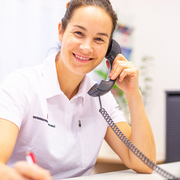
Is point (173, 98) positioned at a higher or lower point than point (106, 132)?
higher

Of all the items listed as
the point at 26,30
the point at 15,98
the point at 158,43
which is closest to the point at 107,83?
the point at 15,98

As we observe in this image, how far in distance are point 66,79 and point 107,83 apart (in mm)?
225

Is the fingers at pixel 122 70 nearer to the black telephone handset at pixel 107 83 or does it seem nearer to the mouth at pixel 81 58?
the black telephone handset at pixel 107 83

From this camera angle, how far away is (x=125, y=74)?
1.04 metres

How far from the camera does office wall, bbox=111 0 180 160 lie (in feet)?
8.48

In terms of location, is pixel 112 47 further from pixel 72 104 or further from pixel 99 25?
pixel 72 104

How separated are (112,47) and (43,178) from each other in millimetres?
861

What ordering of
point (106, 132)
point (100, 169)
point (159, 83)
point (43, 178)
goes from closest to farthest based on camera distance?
point (43, 178) → point (106, 132) → point (100, 169) → point (159, 83)

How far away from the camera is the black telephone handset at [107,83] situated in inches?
38.2

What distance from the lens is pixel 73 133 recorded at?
1.04 m

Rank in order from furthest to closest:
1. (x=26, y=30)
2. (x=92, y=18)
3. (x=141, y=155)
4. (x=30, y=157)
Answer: (x=26, y=30)
(x=92, y=18)
(x=141, y=155)
(x=30, y=157)

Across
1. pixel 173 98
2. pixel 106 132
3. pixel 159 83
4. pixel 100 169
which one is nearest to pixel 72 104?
pixel 106 132

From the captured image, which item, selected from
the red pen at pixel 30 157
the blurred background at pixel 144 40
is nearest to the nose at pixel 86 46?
the red pen at pixel 30 157

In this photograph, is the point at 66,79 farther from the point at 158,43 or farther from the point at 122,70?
the point at 158,43
